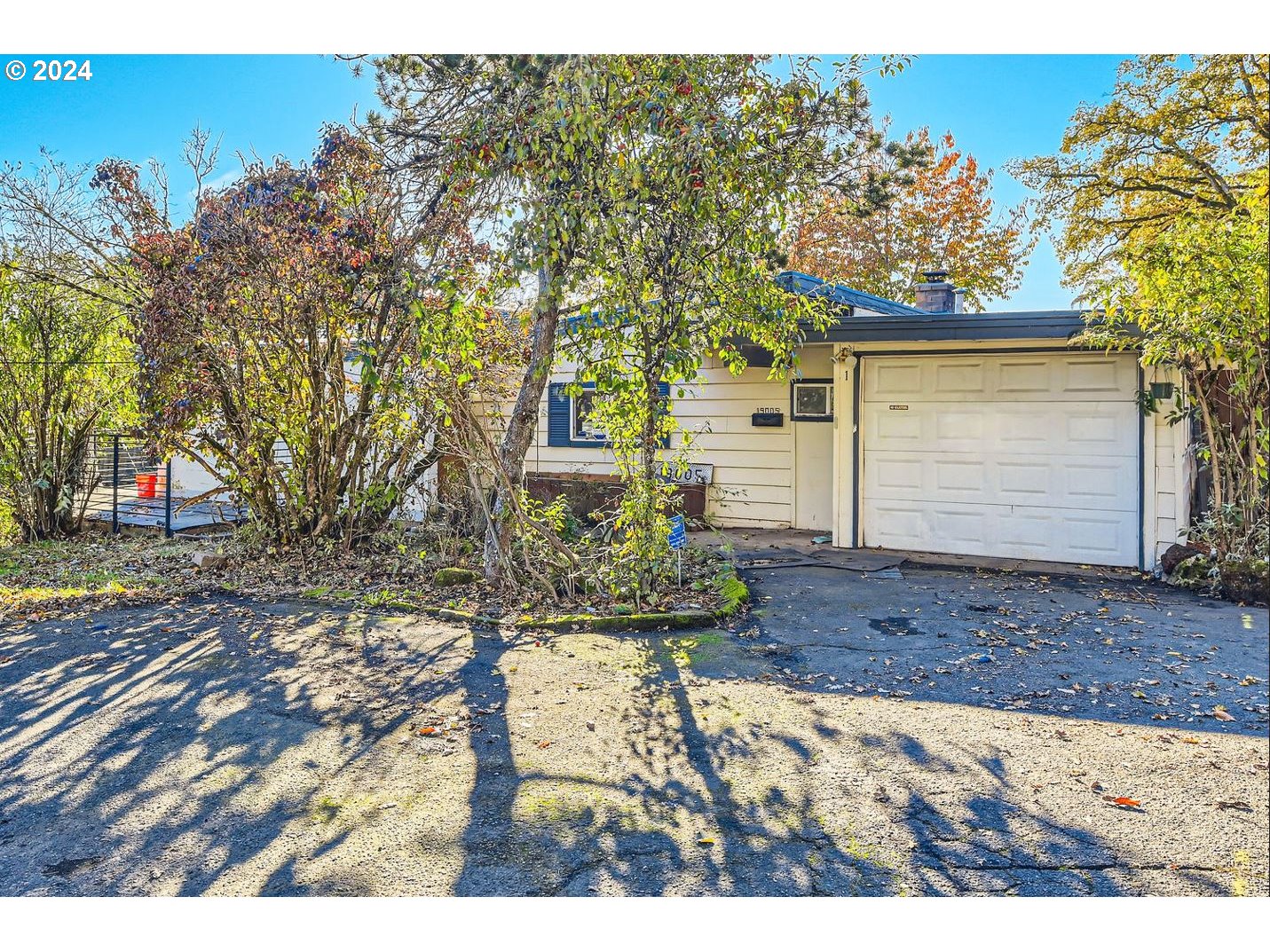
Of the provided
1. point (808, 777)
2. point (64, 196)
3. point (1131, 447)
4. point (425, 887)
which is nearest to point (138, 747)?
point (425, 887)

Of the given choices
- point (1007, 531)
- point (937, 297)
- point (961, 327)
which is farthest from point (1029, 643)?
point (937, 297)

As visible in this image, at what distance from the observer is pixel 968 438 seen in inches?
265

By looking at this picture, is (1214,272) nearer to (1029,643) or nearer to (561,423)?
(1029,643)

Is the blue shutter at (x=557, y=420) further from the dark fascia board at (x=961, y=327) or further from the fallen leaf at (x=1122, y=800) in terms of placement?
the fallen leaf at (x=1122, y=800)

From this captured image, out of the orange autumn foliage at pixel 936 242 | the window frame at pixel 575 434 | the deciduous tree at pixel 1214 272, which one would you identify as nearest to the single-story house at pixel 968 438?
the deciduous tree at pixel 1214 272

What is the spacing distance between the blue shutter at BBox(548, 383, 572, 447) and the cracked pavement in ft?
17.2

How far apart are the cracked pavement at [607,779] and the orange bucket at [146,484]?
5.30 metres

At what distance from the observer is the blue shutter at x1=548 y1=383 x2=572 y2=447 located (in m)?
9.20

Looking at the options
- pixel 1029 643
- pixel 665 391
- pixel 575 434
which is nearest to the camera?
pixel 1029 643

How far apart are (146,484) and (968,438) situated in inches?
321

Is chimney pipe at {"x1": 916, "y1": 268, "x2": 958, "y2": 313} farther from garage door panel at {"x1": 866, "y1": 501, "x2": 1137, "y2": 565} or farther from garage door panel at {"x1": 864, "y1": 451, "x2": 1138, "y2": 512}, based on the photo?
garage door panel at {"x1": 866, "y1": 501, "x2": 1137, "y2": 565}

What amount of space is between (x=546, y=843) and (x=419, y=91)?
508 cm

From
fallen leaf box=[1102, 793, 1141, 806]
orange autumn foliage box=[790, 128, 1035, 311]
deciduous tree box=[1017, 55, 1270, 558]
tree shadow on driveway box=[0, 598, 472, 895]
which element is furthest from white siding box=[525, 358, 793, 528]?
orange autumn foliage box=[790, 128, 1035, 311]

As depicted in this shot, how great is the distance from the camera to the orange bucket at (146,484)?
29.4ft
